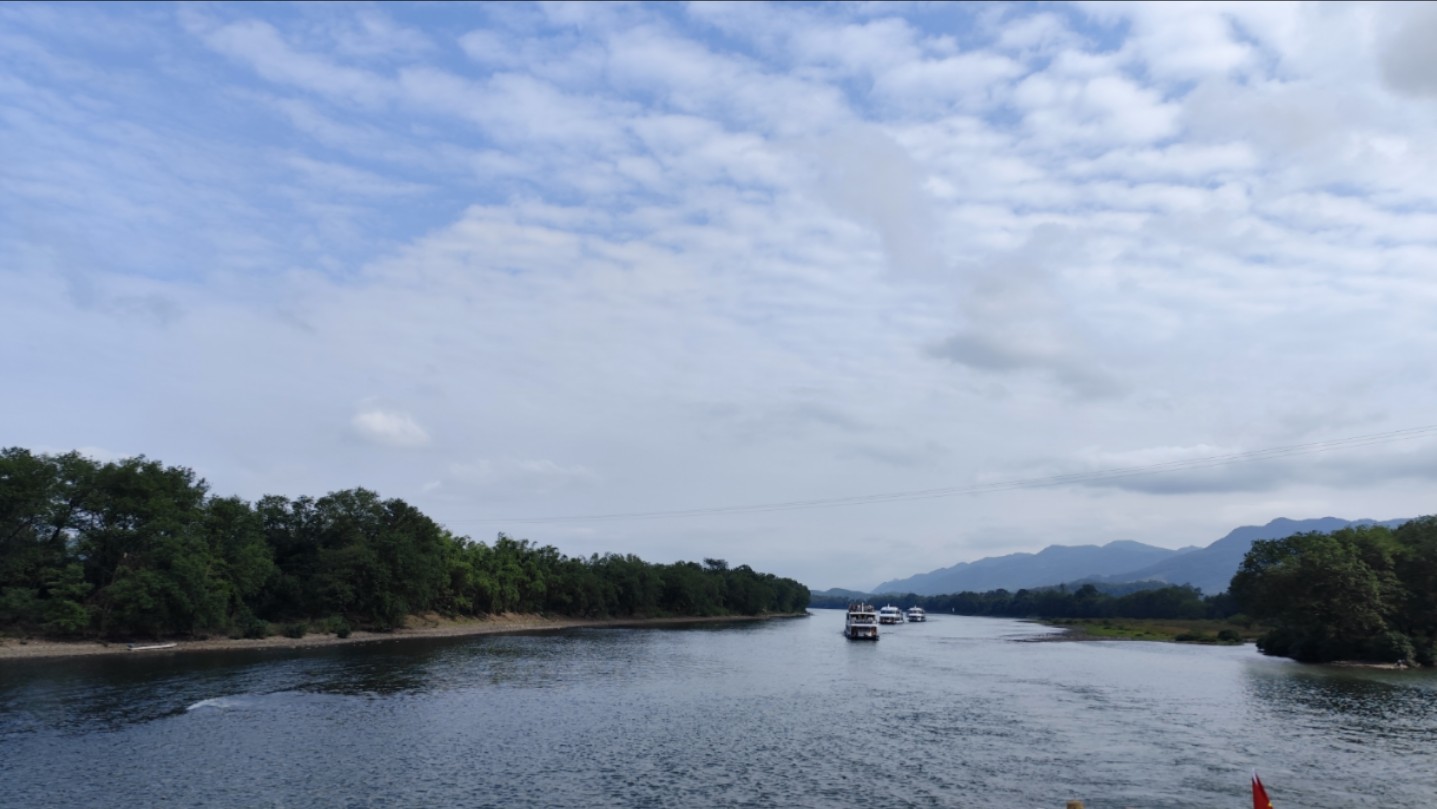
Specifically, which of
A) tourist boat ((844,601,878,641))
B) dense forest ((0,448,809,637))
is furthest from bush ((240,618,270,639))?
tourist boat ((844,601,878,641))

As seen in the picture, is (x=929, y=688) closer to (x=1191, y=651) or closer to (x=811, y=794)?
(x=811, y=794)

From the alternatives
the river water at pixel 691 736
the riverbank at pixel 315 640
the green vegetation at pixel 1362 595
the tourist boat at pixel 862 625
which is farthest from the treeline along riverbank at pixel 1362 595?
the riverbank at pixel 315 640

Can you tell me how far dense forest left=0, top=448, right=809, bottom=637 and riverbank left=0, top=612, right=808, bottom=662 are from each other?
189 centimetres

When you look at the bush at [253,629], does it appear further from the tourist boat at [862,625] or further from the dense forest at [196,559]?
the tourist boat at [862,625]

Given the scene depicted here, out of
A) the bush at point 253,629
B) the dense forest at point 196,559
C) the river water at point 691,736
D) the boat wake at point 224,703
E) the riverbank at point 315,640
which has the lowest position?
the river water at point 691,736

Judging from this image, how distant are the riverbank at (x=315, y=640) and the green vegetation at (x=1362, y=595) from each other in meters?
103

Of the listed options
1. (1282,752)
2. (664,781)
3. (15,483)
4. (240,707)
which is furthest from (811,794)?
(15,483)

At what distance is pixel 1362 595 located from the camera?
84.2 meters

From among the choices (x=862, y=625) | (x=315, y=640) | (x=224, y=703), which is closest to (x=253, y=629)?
(x=315, y=640)

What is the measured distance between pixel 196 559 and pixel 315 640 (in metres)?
19.4

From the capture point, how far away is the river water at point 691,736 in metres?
32.7

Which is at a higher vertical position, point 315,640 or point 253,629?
point 253,629

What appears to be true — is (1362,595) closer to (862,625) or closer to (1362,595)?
(1362,595)

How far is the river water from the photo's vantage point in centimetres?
3266
